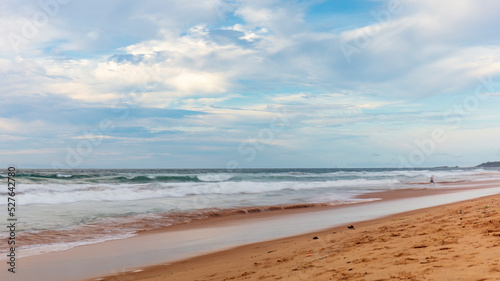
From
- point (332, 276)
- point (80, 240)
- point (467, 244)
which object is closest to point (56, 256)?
point (80, 240)

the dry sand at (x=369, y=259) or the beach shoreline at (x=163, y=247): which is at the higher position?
the dry sand at (x=369, y=259)

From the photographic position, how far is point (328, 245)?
7.10 m

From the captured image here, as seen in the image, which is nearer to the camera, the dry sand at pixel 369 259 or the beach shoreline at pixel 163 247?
the dry sand at pixel 369 259

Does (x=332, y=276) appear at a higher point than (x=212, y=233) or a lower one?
higher

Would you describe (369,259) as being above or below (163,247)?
above

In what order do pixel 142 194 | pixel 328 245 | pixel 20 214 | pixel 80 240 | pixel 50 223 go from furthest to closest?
pixel 142 194 → pixel 20 214 → pixel 50 223 → pixel 80 240 → pixel 328 245

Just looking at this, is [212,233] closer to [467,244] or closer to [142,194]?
[467,244]

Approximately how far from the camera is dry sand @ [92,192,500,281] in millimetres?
4035

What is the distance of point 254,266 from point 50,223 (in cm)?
884

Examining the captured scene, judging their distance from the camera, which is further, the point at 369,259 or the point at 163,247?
the point at 163,247

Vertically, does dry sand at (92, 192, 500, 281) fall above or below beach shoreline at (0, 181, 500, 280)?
above

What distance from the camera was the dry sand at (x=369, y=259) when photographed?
13.2 feet

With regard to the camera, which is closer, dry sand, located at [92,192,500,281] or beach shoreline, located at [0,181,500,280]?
dry sand, located at [92,192,500,281]

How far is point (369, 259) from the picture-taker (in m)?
5.03
